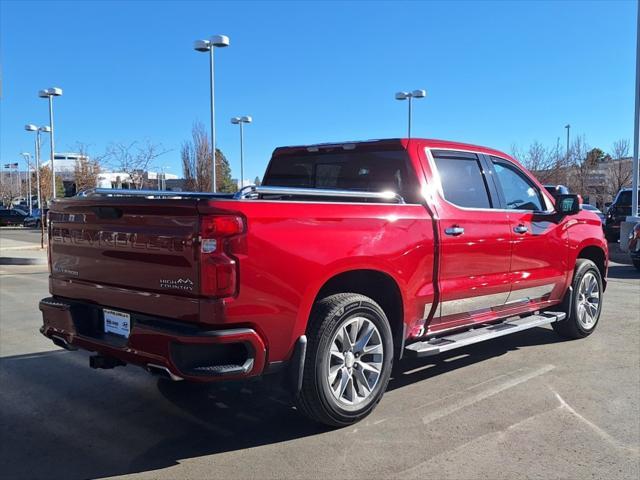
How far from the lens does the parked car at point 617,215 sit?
20359mm

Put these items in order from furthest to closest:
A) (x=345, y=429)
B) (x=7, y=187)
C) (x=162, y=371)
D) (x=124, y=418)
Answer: (x=7, y=187) < (x=124, y=418) < (x=345, y=429) < (x=162, y=371)

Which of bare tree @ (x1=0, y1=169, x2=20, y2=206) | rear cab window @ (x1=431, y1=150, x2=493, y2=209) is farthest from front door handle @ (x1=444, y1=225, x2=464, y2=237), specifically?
bare tree @ (x1=0, y1=169, x2=20, y2=206)

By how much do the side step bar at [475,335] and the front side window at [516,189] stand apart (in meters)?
1.10

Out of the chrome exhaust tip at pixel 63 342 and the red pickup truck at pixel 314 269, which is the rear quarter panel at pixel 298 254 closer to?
the red pickup truck at pixel 314 269

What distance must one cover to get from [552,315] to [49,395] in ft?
15.8

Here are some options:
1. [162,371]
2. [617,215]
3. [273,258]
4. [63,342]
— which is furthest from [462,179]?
[617,215]

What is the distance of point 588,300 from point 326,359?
4165mm

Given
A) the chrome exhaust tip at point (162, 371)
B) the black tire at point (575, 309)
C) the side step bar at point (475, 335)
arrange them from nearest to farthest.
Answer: the chrome exhaust tip at point (162, 371)
the side step bar at point (475, 335)
the black tire at point (575, 309)

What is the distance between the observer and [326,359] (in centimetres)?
391

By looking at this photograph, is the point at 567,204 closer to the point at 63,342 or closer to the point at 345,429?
the point at 345,429

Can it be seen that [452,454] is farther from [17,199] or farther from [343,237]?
[17,199]

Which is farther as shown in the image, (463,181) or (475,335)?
(463,181)

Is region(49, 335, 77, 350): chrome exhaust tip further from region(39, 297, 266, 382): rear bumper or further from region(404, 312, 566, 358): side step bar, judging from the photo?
region(404, 312, 566, 358): side step bar

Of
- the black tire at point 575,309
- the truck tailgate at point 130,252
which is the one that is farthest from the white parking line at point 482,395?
the truck tailgate at point 130,252
